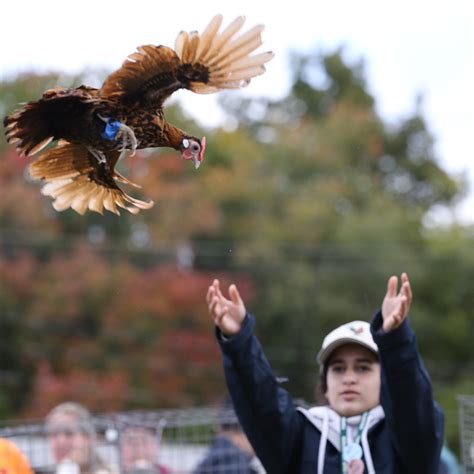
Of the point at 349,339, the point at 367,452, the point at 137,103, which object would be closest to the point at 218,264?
the point at 349,339

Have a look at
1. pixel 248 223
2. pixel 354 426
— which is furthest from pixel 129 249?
pixel 354 426

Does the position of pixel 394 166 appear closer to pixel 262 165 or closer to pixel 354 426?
pixel 262 165

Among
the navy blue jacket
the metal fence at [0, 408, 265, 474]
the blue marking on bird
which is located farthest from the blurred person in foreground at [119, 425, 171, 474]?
the blue marking on bird

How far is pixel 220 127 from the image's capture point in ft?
55.4

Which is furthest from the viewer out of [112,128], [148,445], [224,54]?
[148,445]

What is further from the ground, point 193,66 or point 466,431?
point 193,66

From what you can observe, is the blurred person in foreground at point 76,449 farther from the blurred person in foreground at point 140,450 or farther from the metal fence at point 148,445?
the blurred person in foreground at point 140,450

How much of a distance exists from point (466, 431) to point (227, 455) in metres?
0.82

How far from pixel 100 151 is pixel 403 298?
0.97m

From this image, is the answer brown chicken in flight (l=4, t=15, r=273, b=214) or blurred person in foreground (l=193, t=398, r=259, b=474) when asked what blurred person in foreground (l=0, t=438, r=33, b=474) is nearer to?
blurred person in foreground (l=193, t=398, r=259, b=474)

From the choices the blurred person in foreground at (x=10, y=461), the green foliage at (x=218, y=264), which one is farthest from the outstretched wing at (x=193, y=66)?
the green foliage at (x=218, y=264)

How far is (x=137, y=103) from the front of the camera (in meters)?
1.60

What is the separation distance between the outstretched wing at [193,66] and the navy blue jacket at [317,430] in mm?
920

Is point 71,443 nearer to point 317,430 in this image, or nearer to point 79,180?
point 317,430
